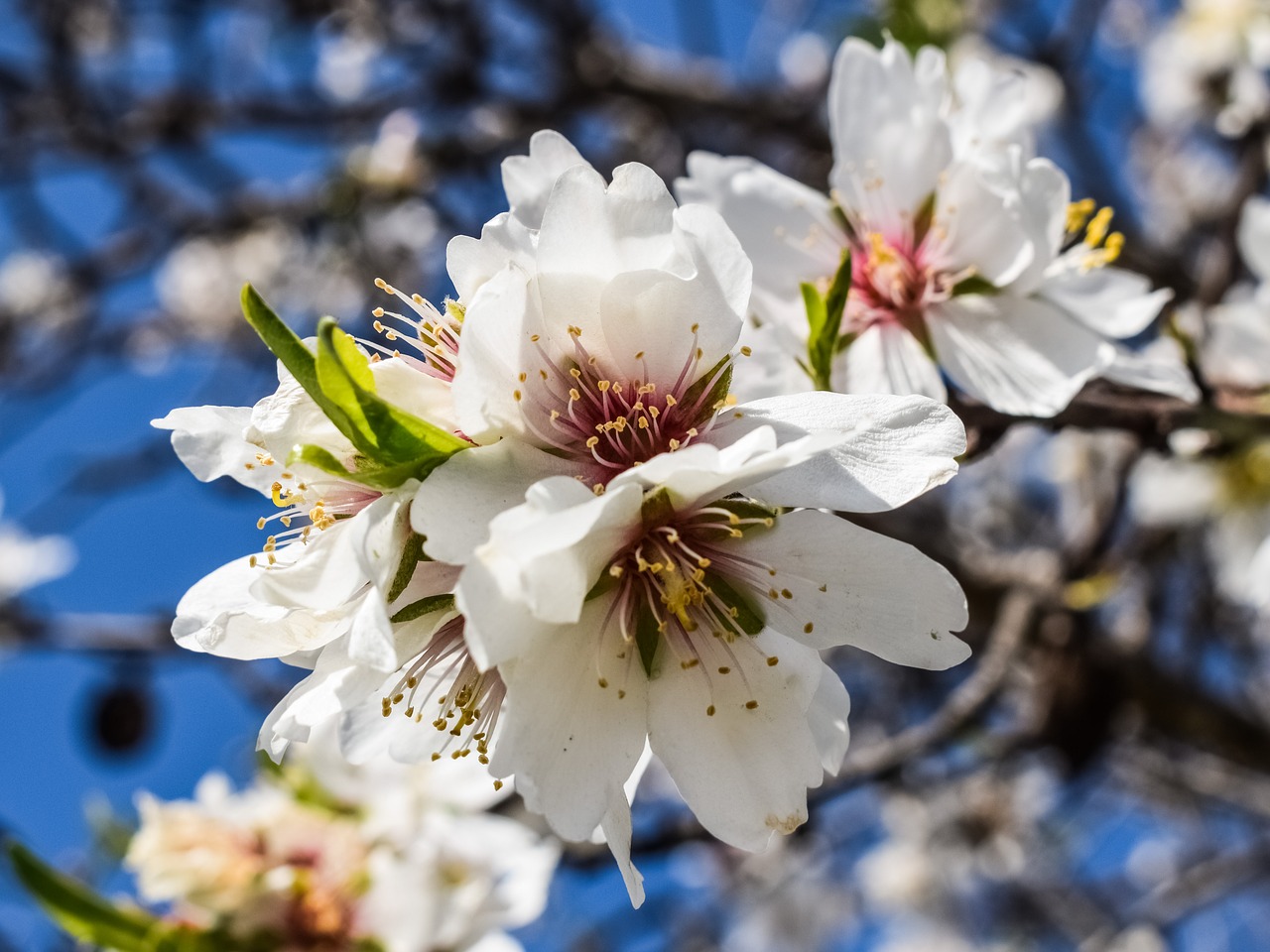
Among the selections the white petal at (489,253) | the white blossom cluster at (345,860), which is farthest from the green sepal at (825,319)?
the white blossom cluster at (345,860)

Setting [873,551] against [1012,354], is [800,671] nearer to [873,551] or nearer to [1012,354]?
[873,551]

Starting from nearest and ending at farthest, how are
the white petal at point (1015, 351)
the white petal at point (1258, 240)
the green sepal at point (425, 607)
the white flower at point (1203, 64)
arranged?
the green sepal at point (425, 607)
the white petal at point (1015, 351)
the white petal at point (1258, 240)
the white flower at point (1203, 64)

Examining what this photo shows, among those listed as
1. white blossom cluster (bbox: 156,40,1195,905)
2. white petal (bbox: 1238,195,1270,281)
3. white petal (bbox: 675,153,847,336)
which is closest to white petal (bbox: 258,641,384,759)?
white blossom cluster (bbox: 156,40,1195,905)

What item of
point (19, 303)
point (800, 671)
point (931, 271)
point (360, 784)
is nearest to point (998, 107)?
point (931, 271)

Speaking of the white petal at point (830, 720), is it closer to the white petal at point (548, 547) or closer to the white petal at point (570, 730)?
the white petal at point (570, 730)

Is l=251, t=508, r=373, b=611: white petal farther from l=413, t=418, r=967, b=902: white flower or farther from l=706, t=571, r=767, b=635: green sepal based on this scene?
l=706, t=571, r=767, b=635: green sepal
